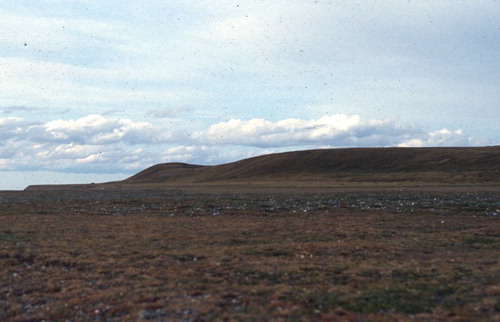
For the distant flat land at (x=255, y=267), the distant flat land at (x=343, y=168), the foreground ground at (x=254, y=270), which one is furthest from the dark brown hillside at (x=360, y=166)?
the foreground ground at (x=254, y=270)

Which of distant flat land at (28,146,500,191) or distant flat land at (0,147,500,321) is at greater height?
distant flat land at (28,146,500,191)

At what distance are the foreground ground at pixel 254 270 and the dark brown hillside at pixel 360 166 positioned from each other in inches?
3354

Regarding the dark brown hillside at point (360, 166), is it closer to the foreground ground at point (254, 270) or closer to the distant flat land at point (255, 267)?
the distant flat land at point (255, 267)

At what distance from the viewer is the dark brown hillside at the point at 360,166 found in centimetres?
12129

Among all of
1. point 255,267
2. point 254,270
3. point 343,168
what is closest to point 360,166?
point 343,168

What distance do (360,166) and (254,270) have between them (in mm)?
134168

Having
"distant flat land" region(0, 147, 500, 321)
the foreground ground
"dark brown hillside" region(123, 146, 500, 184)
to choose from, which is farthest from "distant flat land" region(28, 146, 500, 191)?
the foreground ground

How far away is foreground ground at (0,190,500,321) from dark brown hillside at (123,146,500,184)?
280 feet

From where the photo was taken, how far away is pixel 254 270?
57.8 ft

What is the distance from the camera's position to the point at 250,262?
62.5 feet

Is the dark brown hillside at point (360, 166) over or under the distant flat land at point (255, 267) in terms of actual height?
over

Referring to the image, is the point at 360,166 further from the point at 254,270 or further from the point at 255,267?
the point at 254,270

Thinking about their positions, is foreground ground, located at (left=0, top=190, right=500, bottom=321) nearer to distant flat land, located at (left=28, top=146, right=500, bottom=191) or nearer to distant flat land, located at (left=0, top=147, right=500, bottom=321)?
distant flat land, located at (left=0, top=147, right=500, bottom=321)

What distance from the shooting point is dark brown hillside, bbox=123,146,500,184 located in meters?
121
